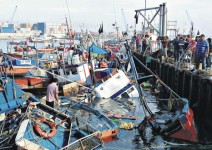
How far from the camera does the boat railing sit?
9.16 metres

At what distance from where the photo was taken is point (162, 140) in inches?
475

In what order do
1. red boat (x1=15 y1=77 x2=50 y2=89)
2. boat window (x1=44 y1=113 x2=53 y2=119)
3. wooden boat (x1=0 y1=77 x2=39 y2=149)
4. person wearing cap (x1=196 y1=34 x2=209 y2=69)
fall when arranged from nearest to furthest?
→ wooden boat (x1=0 y1=77 x2=39 y2=149), boat window (x1=44 y1=113 x2=53 y2=119), person wearing cap (x1=196 y1=34 x2=209 y2=69), red boat (x1=15 y1=77 x2=50 y2=89)

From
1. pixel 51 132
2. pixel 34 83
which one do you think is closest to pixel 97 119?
pixel 51 132

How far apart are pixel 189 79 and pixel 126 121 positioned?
17.6 ft

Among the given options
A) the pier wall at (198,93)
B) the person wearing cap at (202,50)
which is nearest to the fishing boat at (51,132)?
the pier wall at (198,93)

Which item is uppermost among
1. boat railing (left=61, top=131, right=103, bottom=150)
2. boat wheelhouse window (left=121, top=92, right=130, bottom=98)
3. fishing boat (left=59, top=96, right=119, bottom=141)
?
boat railing (left=61, top=131, right=103, bottom=150)

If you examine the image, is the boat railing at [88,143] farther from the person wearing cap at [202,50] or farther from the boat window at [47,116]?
the person wearing cap at [202,50]

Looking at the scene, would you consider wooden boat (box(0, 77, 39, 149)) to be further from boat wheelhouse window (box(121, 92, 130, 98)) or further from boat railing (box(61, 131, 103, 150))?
boat wheelhouse window (box(121, 92, 130, 98))

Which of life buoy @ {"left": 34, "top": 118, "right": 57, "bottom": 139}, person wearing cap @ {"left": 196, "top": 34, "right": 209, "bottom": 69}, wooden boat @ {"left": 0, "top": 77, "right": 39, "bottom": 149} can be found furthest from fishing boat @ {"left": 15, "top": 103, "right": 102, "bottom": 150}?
person wearing cap @ {"left": 196, "top": 34, "right": 209, "bottom": 69}

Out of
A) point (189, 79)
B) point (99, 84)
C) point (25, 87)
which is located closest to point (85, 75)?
point (99, 84)

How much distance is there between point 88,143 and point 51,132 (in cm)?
120

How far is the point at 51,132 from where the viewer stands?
929 centimetres

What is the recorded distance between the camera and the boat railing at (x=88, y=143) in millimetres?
9156

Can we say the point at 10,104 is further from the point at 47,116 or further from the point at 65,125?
the point at 65,125
